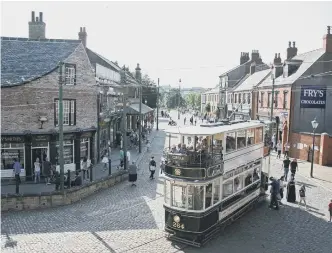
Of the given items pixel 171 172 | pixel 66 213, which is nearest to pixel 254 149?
pixel 171 172

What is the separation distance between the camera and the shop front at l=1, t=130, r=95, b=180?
21141mm

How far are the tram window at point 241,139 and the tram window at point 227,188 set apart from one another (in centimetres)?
171

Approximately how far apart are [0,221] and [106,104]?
17.0m

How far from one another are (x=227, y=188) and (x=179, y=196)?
256 cm

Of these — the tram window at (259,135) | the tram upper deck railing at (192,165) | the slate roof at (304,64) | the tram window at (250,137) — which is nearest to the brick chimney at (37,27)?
the tram window at (259,135)

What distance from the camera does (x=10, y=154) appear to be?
69.8 ft

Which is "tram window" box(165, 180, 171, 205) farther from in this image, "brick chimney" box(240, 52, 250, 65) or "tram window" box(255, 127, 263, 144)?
"brick chimney" box(240, 52, 250, 65)

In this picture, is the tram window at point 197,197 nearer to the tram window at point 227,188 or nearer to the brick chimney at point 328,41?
the tram window at point 227,188

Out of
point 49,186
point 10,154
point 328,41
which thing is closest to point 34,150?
point 10,154

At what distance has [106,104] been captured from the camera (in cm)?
3078

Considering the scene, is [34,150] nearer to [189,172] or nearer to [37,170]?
[37,170]

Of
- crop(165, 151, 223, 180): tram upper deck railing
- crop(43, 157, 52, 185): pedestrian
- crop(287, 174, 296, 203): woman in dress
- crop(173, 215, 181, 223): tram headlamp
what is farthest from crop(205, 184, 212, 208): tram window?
crop(43, 157, 52, 185): pedestrian

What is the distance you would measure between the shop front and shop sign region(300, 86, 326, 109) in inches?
790

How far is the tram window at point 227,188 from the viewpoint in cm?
1481
